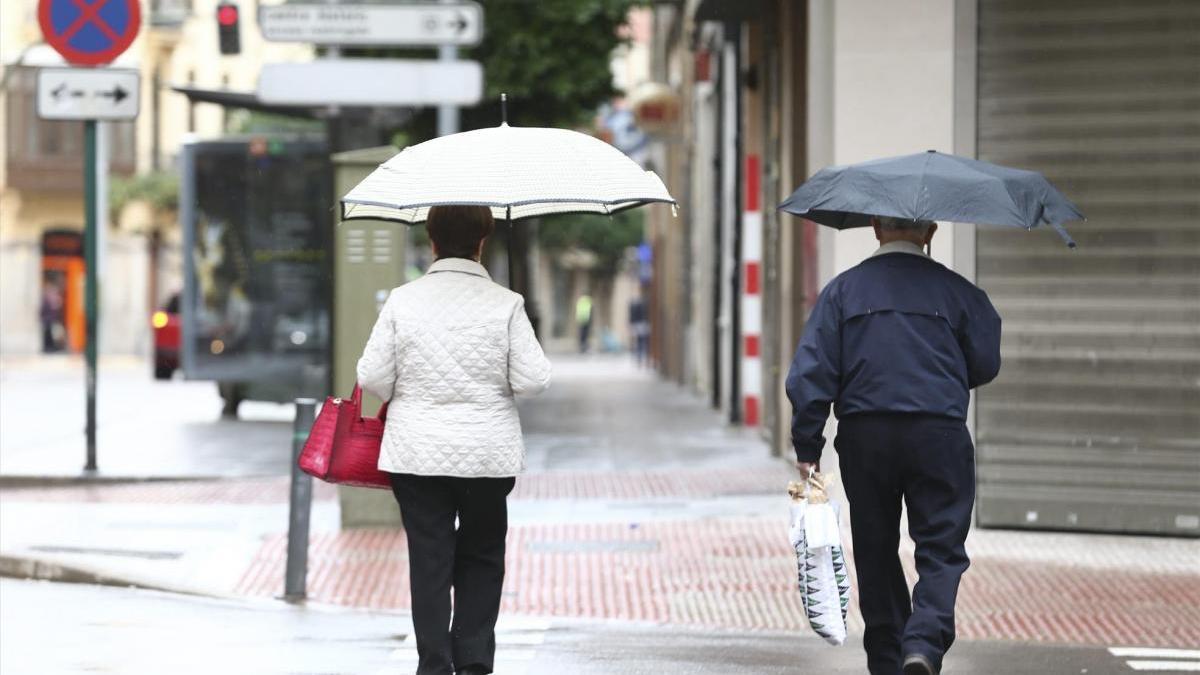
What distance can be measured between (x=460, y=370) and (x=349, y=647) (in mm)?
2112

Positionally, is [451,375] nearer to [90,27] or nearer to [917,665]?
[917,665]

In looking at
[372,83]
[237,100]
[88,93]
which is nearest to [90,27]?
[88,93]

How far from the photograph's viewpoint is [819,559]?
6453 mm

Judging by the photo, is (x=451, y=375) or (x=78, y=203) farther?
(x=78, y=203)

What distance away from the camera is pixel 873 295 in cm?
652

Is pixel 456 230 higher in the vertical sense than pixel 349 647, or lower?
higher

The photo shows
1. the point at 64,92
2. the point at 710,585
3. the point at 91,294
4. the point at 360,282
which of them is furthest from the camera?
the point at 91,294

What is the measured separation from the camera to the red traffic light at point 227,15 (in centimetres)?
1856

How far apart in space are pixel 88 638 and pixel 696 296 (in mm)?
22302

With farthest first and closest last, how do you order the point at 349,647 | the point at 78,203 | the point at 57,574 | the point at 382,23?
the point at 78,203, the point at 382,23, the point at 57,574, the point at 349,647

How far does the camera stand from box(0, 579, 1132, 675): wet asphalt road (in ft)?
25.2

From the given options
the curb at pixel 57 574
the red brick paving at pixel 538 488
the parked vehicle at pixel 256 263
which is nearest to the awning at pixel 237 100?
the parked vehicle at pixel 256 263

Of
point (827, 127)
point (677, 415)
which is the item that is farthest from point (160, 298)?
point (827, 127)

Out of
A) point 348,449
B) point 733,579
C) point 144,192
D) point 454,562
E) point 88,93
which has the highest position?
point 144,192
